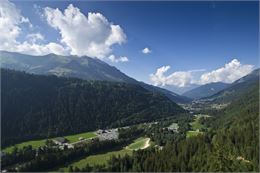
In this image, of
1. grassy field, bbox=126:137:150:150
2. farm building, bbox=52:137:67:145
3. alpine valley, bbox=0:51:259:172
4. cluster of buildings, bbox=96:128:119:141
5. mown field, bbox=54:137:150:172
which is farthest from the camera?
cluster of buildings, bbox=96:128:119:141

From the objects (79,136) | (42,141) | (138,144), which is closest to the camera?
(138,144)

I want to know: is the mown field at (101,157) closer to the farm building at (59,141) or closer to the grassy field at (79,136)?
the grassy field at (79,136)

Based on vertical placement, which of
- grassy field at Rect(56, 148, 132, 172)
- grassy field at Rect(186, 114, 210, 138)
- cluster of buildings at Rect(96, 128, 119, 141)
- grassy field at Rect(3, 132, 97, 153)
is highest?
grassy field at Rect(186, 114, 210, 138)

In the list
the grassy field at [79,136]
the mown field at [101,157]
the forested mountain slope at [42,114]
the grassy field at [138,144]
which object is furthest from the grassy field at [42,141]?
the mown field at [101,157]


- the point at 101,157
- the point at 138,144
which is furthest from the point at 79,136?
the point at 101,157


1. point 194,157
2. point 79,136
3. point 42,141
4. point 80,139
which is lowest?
point 42,141

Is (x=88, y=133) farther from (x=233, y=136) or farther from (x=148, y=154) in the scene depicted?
(x=233, y=136)

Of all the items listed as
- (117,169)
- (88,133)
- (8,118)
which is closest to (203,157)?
(117,169)

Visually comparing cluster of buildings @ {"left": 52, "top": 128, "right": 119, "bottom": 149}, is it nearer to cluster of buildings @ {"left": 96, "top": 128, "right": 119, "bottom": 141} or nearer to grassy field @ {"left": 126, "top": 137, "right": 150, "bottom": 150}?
cluster of buildings @ {"left": 96, "top": 128, "right": 119, "bottom": 141}

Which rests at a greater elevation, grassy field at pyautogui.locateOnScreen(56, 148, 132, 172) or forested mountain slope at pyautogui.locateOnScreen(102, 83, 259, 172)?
forested mountain slope at pyautogui.locateOnScreen(102, 83, 259, 172)

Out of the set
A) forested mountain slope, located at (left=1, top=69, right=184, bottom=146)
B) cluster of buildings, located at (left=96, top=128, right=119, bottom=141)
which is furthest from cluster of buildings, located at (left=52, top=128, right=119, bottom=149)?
forested mountain slope, located at (left=1, top=69, right=184, bottom=146)

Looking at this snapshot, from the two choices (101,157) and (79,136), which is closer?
(101,157)

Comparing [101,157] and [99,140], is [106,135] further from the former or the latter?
[101,157]
